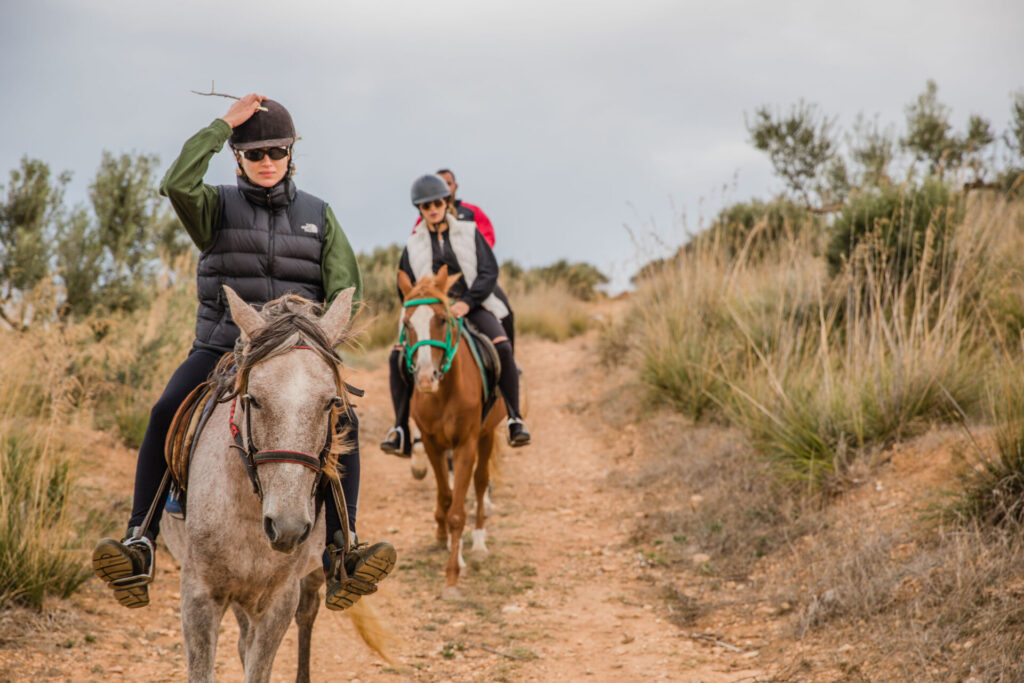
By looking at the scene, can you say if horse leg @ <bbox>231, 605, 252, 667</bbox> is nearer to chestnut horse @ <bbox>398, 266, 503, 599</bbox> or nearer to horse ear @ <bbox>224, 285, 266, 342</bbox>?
horse ear @ <bbox>224, 285, 266, 342</bbox>

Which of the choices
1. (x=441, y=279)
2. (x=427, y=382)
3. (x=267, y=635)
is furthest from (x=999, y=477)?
(x=267, y=635)

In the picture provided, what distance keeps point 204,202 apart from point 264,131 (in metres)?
0.42

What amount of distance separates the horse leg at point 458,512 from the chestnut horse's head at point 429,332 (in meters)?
0.63

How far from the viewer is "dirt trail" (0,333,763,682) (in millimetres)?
4648

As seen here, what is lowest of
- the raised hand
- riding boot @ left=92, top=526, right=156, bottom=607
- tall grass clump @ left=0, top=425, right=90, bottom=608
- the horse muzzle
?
tall grass clump @ left=0, top=425, right=90, bottom=608

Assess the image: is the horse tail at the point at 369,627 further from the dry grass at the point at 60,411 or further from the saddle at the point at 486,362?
the saddle at the point at 486,362

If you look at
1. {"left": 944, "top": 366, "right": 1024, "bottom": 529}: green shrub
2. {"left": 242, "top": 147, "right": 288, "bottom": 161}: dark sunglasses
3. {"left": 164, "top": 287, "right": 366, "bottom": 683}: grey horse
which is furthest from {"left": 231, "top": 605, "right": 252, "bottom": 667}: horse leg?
{"left": 944, "top": 366, "right": 1024, "bottom": 529}: green shrub

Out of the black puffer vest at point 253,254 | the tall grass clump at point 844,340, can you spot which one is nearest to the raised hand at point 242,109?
the black puffer vest at point 253,254

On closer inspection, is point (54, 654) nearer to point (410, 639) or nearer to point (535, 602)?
point (410, 639)

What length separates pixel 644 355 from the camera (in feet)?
34.0

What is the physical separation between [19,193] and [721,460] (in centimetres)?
825

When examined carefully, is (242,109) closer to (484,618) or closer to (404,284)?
(404,284)

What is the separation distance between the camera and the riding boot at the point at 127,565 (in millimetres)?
3074

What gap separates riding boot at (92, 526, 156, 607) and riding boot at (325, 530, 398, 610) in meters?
0.73
